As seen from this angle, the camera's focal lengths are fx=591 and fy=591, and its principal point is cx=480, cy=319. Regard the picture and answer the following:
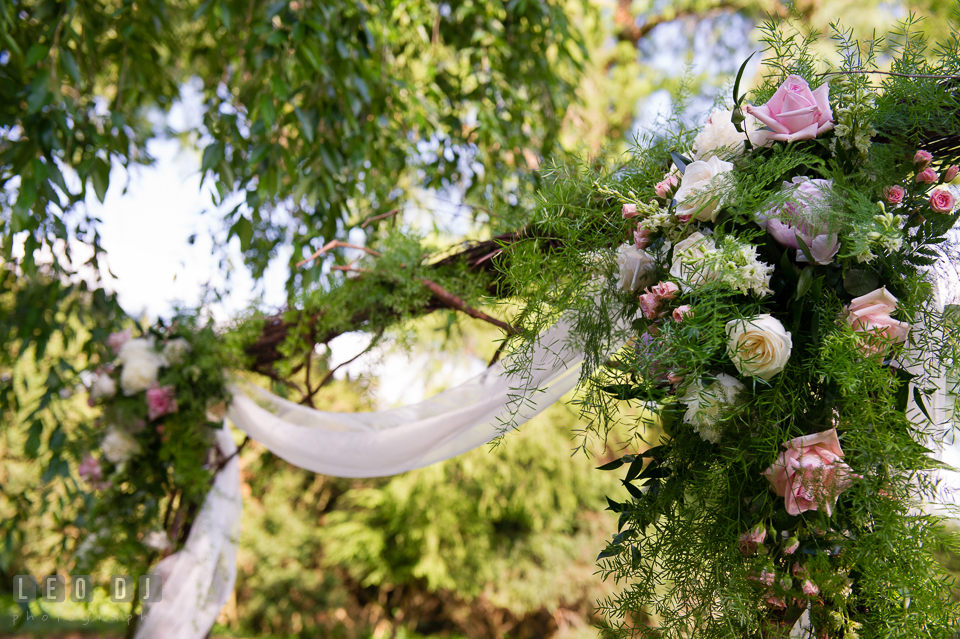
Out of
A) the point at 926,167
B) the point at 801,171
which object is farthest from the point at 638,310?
the point at 926,167

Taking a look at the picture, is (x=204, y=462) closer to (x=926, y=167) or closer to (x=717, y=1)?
(x=926, y=167)

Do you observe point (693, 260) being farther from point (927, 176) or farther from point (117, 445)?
point (117, 445)

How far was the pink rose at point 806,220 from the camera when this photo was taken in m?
0.71

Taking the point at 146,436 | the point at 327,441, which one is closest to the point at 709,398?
the point at 327,441

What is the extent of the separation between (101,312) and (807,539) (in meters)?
2.09

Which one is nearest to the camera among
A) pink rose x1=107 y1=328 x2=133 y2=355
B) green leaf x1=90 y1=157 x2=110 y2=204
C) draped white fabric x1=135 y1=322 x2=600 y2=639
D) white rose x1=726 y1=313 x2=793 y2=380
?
white rose x1=726 y1=313 x2=793 y2=380

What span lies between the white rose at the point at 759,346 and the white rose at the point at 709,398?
3 centimetres

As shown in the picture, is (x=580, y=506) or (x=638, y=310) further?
(x=580, y=506)

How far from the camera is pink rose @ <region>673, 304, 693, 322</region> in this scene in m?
0.70

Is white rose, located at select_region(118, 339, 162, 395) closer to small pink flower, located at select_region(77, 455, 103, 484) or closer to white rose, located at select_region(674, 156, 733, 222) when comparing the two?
small pink flower, located at select_region(77, 455, 103, 484)

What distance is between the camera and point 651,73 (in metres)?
5.89

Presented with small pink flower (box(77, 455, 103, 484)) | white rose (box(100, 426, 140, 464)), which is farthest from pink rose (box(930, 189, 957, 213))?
small pink flower (box(77, 455, 103, 484))

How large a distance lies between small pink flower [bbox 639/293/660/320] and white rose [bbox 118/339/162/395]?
160 centimetres

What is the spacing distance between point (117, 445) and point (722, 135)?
1.88m
